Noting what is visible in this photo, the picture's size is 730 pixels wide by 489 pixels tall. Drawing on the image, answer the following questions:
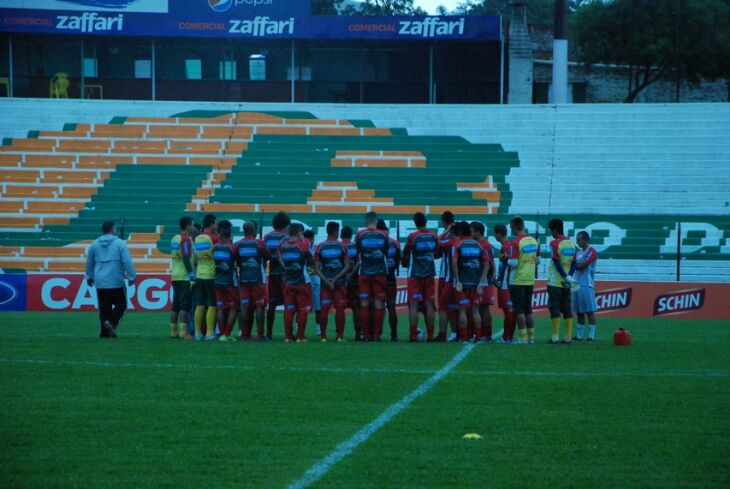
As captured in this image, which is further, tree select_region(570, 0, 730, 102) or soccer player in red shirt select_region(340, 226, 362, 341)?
tree select_region(570, 0, 730, 102)

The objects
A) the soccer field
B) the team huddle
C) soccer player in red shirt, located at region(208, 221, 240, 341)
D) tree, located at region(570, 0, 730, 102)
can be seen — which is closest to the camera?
the soccer field

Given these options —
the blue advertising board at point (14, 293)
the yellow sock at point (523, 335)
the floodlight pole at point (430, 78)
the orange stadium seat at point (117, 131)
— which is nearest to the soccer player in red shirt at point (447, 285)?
the yellow sock at point (523, 335)

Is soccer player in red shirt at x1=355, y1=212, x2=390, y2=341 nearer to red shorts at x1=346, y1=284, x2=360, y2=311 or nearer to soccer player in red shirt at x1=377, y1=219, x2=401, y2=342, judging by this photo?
soccer player in red shirt at x1=377, y1=219, x2=401, y2=342

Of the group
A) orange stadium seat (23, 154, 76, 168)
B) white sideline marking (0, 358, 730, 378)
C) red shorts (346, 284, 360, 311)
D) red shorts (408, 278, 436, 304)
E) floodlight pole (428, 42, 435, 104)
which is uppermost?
floodlight pole (428, 42, 435, 104)

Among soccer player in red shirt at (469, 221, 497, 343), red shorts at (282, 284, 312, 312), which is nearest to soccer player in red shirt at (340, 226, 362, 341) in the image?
red shorts at (282, 284, 312, 312)

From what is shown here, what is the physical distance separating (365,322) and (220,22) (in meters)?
21.7

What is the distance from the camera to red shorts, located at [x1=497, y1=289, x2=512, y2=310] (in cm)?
1748

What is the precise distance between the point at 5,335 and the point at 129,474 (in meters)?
11.6

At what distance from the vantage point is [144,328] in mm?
20234

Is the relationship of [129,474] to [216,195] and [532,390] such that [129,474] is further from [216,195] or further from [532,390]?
[216,195]

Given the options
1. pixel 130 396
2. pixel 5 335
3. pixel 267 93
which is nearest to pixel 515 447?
pixel 130 396

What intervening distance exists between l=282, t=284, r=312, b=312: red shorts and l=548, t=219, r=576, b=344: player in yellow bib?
145 inches

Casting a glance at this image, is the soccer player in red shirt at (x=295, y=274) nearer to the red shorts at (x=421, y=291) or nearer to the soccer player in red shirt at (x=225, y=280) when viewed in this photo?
the soccer player in red shirt at (x=225, y=280)

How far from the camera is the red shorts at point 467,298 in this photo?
55.6 feet
